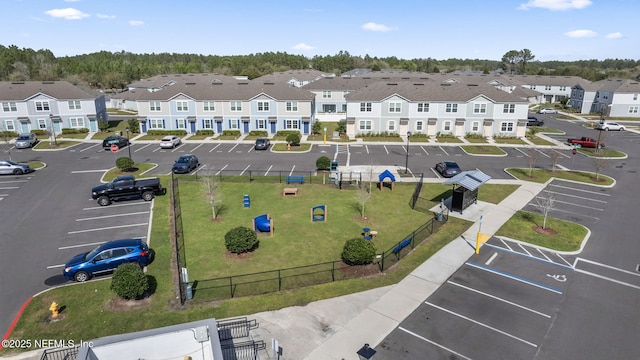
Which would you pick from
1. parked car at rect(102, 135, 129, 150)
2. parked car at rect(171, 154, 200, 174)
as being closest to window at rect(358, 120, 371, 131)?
parked car at rect(171, 154, 200, 174)

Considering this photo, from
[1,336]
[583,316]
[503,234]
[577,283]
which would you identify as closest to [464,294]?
[583,316]

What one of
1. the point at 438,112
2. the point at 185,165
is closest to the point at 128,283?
the point at 185,165

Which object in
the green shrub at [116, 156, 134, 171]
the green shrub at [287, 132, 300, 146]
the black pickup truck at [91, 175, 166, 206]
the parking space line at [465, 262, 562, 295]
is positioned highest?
the green shrub at [287, 132, 300, 146]

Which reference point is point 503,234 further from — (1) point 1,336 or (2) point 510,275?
(1) point 1,336

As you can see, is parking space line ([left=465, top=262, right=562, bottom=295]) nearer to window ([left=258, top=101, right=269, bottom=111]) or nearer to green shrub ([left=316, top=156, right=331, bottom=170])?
green shrub ([left=316, top=156, right=331, bottom=170])

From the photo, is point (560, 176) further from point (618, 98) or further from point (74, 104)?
point (74, 104)

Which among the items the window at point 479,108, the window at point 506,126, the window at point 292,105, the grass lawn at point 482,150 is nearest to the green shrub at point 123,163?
the window at point 292,105

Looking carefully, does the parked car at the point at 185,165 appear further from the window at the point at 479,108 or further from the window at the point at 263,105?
the window at the point at 479,108
